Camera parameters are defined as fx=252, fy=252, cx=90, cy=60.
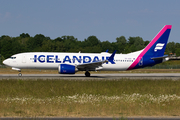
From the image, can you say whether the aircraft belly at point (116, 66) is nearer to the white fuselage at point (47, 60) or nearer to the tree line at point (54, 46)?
the white fuselage at point (47, 60)

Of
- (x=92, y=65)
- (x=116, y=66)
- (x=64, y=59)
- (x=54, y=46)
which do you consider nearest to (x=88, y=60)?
(x=92, y=65)

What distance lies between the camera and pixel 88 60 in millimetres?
37562

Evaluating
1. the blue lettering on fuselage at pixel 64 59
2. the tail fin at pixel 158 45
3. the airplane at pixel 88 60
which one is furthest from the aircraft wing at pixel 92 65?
the tail fin at pixel 158 45

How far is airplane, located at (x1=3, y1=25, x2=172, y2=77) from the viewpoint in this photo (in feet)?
118

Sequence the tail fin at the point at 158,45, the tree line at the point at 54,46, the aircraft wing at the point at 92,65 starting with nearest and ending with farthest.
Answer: the aircraft wing at the point at 92,65, the tail fin at the point at 158,45, the tree line at the point at 54,46

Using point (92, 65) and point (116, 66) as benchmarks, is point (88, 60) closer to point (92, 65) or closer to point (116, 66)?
point (92, 65)

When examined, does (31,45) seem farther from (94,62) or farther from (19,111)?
(19,111)

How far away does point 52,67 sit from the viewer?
36156 millimetres

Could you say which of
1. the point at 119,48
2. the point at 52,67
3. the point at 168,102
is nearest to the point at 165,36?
the point at 52,67

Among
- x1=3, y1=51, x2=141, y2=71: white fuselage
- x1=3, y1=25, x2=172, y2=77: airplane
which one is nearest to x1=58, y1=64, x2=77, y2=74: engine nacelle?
x1=3, y1=25, x2=172, y2=77: airplane

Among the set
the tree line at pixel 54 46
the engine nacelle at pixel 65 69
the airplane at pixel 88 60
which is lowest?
the engine nacelle at pixel 65 69

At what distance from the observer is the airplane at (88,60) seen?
35.9 metres

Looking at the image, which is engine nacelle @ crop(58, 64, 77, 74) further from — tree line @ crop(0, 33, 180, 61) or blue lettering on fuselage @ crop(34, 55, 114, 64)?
tree line @ crop(0, 33, 180, 61)

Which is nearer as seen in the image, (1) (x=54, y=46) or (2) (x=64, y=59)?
(2) (x=64, y=59)
